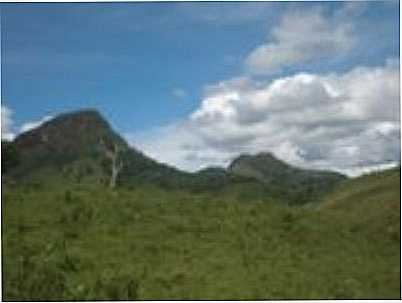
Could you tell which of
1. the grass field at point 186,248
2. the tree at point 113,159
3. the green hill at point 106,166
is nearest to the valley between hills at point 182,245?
the grass field at point 186,248

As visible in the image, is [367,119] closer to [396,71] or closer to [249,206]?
[396,71]

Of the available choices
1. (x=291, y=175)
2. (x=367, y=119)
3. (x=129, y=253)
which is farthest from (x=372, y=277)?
(x=291, y=175)

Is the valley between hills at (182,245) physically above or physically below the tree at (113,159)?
below

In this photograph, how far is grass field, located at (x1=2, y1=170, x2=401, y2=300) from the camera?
894cm

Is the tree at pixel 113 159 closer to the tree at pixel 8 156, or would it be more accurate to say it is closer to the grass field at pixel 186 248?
the tree at pixel 8 156

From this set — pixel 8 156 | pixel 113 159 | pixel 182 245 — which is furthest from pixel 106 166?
pixel 182 245

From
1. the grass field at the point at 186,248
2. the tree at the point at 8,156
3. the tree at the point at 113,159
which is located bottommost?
the grass field at the point at 186,248

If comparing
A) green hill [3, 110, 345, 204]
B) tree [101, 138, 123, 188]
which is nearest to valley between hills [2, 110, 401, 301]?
green hill [3, 110, 345, 204]

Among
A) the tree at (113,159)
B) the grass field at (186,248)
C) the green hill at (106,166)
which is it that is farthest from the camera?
the tree at (113,159)

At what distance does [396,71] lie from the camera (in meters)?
9.75

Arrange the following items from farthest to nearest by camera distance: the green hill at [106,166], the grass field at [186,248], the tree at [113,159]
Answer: the tree at [113,159]
the green hill at [106,166]
the grass field at [186,248]

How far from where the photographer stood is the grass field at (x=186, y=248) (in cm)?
894

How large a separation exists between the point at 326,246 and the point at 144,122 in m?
2.37

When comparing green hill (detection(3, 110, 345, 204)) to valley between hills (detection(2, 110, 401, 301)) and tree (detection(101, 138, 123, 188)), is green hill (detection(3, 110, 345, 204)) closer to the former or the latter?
tree (detection(101, 138, 123, 188))
